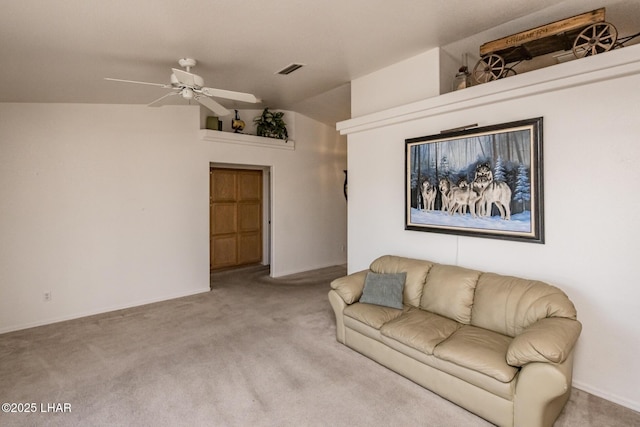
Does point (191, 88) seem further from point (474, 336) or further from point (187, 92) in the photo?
point (474, 336)

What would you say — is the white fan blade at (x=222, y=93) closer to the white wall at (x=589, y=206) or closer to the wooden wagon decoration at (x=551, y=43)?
the white wall at (x=589, y=206)

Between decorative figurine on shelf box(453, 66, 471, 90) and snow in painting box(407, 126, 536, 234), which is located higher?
decorative figurine on shelf box(453, 66, 471, 90)

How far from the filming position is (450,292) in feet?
9.37

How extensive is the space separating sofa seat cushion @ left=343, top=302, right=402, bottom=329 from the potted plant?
384 centimetres

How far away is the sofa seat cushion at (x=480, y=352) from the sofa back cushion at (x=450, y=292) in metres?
0.23

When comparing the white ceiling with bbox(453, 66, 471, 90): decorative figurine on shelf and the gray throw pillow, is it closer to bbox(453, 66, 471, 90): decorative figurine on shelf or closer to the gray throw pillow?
bbox(453, 66, 471, 90): decorative figurine on shelf

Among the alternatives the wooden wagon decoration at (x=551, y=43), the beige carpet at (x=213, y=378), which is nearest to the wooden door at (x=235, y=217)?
the beige carpet at (x=213, y=378)

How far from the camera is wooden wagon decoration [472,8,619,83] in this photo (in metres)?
2.35

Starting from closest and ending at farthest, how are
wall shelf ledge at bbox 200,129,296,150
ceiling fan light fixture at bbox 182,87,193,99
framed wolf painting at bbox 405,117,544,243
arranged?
framed wolf painting at bbox 405,117,544,243 < ceiling fan light fixture at bbox 182,87,193,99 < wall shelf ledge at bbox 200,129,296,150

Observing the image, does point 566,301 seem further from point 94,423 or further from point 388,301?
point 94,423

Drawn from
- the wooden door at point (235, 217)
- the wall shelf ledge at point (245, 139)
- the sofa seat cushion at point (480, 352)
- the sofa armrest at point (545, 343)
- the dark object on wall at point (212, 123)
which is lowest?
the sofa seat cushion at point (480, 352)

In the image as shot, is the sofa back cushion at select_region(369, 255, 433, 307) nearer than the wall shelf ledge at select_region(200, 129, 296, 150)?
Yes

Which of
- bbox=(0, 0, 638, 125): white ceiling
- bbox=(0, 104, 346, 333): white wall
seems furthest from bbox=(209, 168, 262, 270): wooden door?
bbox=(0, 0, 638, 125): white ceiling

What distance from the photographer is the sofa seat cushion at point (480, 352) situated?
6.69 ft
